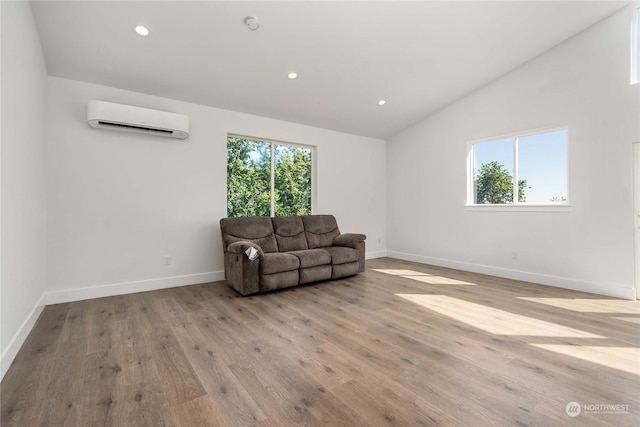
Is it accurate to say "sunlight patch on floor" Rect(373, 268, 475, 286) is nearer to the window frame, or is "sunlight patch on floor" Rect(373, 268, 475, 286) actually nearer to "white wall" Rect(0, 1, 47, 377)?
the window frame

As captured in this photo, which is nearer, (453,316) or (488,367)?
(488,367)

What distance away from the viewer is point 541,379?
1.77 metres

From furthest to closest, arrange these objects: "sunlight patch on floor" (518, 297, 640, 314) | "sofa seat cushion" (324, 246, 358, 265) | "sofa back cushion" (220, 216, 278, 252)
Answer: "sofa seat cushion" (324, 246, 358, 265) < "sofa back cushion" (220, 216, 278, 252) < "sunlight patch on floor" (518, 297, 640, 314)

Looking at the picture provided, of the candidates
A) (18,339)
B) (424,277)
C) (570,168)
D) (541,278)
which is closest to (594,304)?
(541,278)

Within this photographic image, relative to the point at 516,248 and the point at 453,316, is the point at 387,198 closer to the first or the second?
the point at 516,248

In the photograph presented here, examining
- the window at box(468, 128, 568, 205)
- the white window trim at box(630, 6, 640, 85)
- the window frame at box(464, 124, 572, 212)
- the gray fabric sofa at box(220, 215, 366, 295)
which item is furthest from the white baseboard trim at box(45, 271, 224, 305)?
the white window trim at box(630, 6, 640, 85)

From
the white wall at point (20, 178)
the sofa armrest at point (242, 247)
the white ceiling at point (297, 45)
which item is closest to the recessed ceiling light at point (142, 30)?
the white ceiling at point (297, 45)

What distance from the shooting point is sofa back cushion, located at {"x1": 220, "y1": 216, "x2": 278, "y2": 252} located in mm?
3975

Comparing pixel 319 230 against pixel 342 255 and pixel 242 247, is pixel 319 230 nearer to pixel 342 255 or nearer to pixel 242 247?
pixel 342 255

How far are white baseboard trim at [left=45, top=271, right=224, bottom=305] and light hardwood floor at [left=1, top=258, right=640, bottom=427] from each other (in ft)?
0.53

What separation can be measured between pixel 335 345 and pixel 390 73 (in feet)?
11.8

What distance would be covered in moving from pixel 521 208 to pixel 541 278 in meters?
1.02

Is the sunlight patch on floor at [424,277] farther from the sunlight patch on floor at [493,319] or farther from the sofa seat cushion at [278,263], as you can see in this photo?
the sofa seat cushion at [278,263]

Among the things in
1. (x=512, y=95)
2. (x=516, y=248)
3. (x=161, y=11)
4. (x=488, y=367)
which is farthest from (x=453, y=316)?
(x=161, y=11)
